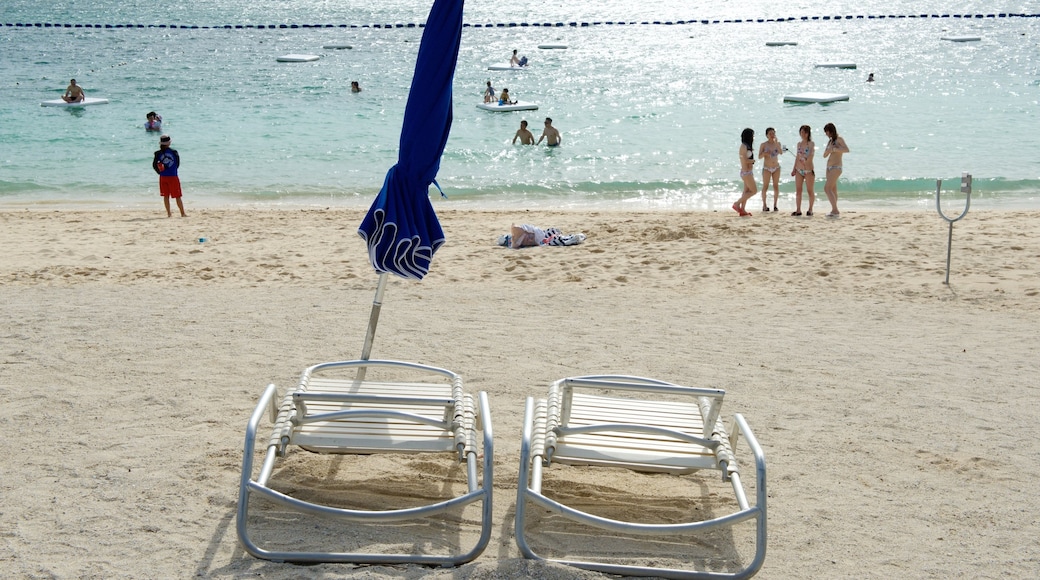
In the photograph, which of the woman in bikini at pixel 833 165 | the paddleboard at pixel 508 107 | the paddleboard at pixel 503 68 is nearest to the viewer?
the woman in bikini at pixel 833 165

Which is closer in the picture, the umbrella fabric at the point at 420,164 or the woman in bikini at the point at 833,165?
the umbrella fabric at the point at 420,164

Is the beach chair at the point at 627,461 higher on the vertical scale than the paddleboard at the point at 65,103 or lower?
lower

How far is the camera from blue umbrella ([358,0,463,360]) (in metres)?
4.20

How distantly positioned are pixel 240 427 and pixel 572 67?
33.5m

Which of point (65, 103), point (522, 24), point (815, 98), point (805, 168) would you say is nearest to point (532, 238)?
point (805, 168)

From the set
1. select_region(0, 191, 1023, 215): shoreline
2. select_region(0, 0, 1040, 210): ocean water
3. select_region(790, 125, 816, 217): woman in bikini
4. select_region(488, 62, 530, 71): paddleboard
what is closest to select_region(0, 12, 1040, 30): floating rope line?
select_region(0, 0, 1040, 210): ocean water

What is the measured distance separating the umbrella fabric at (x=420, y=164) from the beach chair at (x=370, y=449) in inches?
25.9

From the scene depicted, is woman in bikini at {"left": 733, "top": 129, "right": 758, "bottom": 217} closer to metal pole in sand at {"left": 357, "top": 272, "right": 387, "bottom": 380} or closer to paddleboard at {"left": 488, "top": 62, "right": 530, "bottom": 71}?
metal pole in sand at {"left": 357, "top": 272, "right": 387, "bottom": 380}

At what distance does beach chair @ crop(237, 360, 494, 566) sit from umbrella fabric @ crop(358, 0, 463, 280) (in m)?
0.66

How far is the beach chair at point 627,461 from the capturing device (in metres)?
3.40

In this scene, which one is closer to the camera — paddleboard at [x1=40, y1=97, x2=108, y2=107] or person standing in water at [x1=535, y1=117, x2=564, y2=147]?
person standing in water at [x1=535, y1=117, x2=564, y2=147]

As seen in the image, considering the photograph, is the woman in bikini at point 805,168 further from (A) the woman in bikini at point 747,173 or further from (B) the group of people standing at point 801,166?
(A) the woman in bikini at point 747,173

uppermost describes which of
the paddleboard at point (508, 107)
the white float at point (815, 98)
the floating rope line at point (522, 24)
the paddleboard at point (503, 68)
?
the floating rope line at point (522, 24)

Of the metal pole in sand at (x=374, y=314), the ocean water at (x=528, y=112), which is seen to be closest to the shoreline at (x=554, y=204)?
the ocean water at (x=528, y=112)
